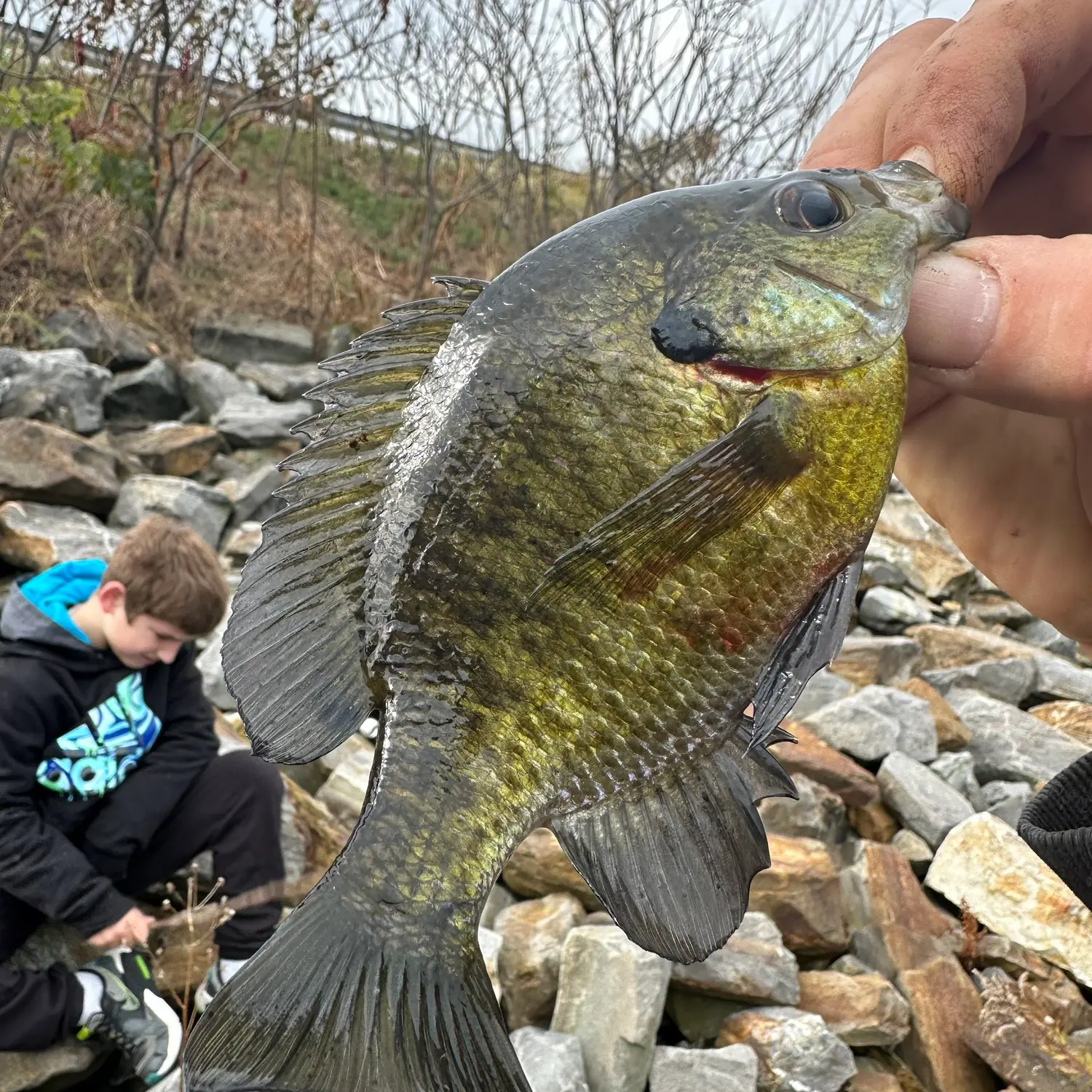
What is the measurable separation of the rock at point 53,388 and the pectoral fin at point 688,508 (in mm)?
7606

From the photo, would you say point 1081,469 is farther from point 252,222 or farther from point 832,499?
point 252,222

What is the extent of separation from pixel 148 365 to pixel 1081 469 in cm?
876

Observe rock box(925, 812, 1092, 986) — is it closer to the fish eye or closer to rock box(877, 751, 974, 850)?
rock box(877, 751, 974, 850)

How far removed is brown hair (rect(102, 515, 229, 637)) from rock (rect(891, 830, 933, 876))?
3.33 m

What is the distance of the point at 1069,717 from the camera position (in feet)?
21.3

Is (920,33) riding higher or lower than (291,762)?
higher

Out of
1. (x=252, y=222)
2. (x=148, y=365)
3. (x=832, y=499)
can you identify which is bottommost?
(x=148, y=365)

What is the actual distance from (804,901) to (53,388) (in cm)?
689

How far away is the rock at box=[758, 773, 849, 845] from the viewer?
178 inches

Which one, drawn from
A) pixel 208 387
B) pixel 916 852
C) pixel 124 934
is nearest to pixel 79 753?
pixel 124 934

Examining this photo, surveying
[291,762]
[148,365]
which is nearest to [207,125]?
[148,365]

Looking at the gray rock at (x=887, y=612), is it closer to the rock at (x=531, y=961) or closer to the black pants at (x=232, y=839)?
the rock at (x=531, y=961)

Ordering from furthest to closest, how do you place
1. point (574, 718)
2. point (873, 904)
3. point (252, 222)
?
point (252, 222)
point (873, 904)
point (574, 718)

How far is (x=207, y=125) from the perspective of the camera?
13078 millimetres
